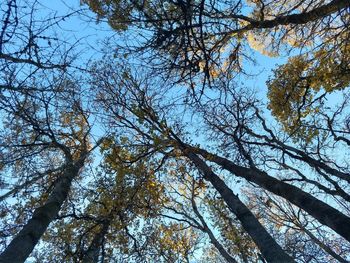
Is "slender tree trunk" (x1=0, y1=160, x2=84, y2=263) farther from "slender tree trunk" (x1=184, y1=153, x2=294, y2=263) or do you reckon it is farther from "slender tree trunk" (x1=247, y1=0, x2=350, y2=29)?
"slender tree trunk" (x1=247, y1=0, x2=350, y2=29)

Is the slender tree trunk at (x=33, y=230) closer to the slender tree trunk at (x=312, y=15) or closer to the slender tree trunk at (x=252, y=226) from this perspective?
the slender tree trunk at (x=252, y=226)

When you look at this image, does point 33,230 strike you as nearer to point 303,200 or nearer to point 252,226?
point 252,226

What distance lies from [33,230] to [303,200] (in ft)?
15.6

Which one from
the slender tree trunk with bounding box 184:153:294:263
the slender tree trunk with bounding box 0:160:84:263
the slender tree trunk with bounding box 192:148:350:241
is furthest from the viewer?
the slender tree trunk with bounding box 184:153:294:263

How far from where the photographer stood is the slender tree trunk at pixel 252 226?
4.59m

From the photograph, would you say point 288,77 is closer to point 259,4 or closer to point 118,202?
point 259,4

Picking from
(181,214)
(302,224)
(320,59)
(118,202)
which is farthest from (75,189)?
(302,224)

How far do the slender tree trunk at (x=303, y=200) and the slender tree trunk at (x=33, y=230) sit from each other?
4242 mm

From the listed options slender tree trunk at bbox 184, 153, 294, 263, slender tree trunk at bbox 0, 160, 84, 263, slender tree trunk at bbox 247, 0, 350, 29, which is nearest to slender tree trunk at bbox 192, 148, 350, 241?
slender tree trunk at bbox 184, 153, 294, 263

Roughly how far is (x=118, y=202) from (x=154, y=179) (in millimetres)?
1584

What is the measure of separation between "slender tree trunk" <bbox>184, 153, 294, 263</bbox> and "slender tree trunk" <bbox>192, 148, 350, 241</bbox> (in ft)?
1.82

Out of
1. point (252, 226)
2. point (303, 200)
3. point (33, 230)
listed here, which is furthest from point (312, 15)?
point (33, 230)

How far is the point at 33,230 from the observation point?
15.3 ft

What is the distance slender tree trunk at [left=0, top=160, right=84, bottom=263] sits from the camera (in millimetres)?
4043
